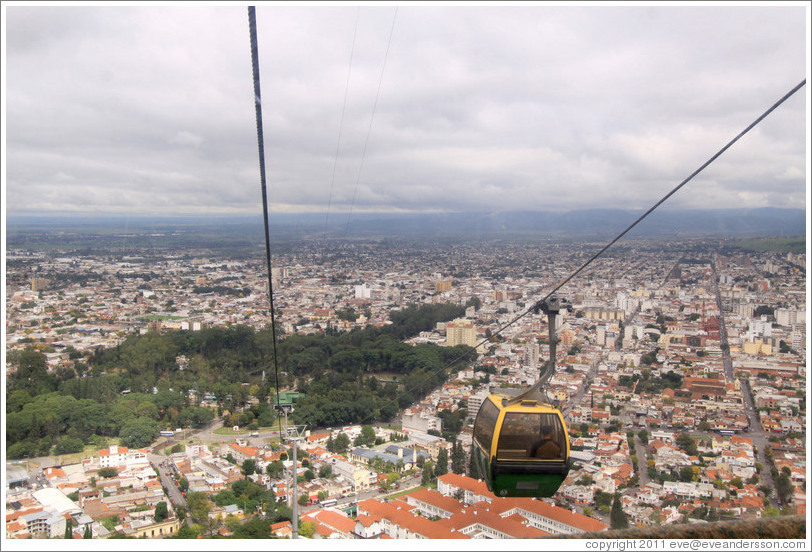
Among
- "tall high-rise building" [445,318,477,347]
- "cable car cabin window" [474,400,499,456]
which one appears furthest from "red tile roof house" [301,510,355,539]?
"tall high-rise building" [445,318,477,347]

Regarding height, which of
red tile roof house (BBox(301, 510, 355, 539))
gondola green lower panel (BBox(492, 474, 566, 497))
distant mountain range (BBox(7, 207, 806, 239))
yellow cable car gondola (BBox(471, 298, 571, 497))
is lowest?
red tile roof house (BBox(301, 510, 355, 539))

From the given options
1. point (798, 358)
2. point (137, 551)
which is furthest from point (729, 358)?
point (137, 551)

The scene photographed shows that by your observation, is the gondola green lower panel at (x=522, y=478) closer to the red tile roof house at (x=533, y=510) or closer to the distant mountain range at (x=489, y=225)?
the red tile roof house at (x=533, y=510)

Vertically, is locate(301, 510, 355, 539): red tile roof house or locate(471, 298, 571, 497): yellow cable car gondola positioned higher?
locate(471, 298, 571, 497): yellow cable car gondola

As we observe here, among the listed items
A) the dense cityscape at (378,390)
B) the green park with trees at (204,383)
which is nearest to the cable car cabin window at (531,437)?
the dense cityscape at (378,390)

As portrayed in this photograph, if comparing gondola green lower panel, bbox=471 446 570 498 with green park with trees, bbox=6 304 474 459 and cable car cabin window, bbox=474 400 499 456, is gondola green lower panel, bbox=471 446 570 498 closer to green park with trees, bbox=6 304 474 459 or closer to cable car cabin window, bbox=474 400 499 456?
cable car cabin window, bbox=474 400 499 456

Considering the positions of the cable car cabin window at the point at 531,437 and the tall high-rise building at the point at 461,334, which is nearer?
the cable car cabin window at the point at 531,437
